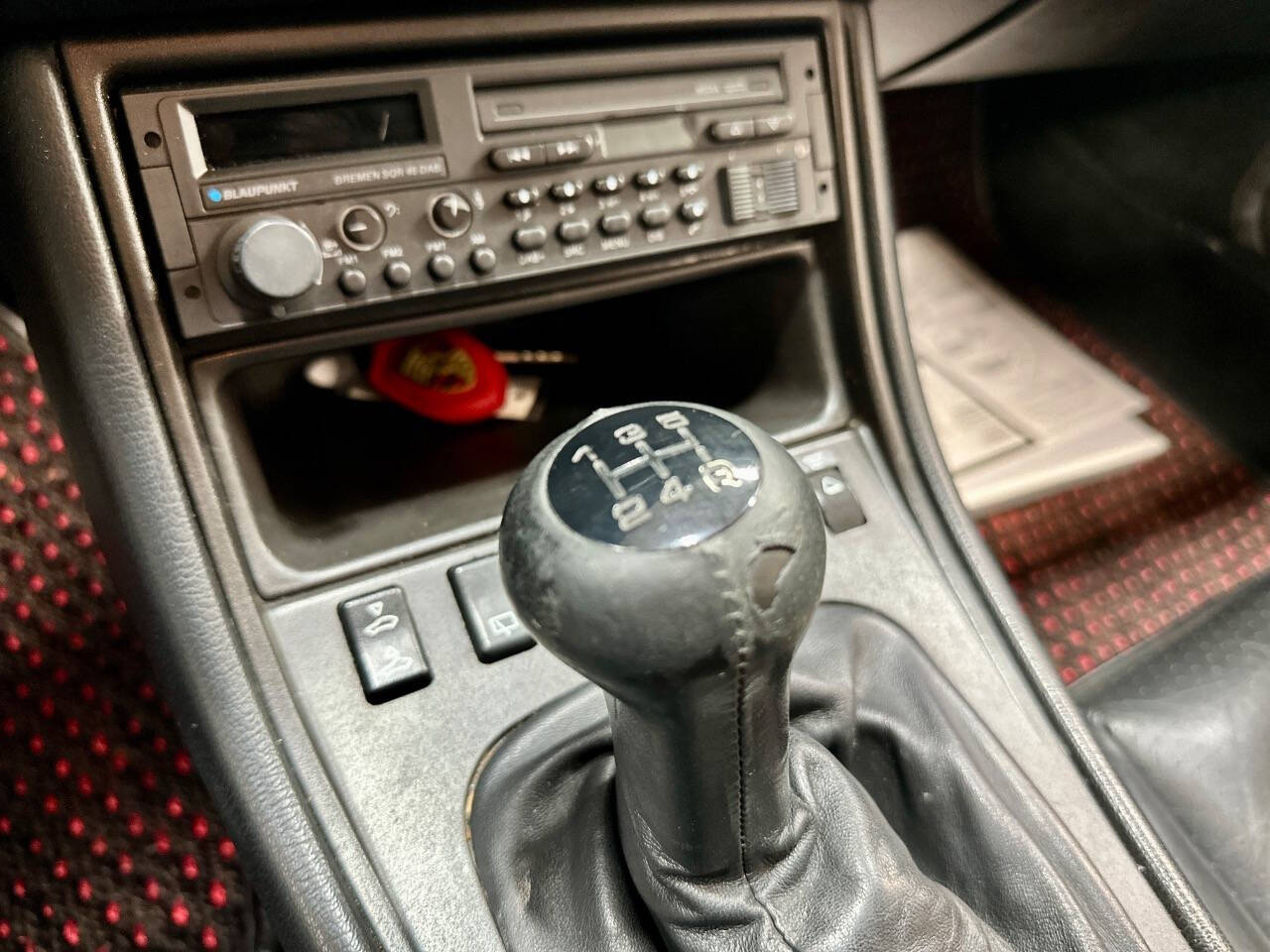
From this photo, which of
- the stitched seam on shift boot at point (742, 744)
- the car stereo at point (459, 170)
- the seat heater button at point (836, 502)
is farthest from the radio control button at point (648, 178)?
the stitched seam on shift boot at point (742, 744)

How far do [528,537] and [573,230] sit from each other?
0.31 meters

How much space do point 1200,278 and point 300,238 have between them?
1.05 meters

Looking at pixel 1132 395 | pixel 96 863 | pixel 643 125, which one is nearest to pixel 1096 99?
pixel 1132 395

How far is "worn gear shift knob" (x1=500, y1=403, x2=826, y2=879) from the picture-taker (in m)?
0.29

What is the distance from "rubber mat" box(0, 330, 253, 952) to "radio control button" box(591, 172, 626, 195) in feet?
1.71

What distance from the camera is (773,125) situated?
627 mm

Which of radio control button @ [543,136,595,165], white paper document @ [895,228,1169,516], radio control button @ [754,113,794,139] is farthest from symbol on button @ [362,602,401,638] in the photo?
white paper document @ [895,228,1169,516]

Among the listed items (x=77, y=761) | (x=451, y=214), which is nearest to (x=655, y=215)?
(x=451, y=214)

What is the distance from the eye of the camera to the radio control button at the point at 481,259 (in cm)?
55

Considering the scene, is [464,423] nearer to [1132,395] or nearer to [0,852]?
[0,852]

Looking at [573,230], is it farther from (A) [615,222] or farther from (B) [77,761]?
(B) [77,761]

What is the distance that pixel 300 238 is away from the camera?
0.50 meters

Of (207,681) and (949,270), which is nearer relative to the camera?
(207,681)

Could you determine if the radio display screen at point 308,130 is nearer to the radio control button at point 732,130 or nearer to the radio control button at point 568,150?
the radio control button at point 568,150
